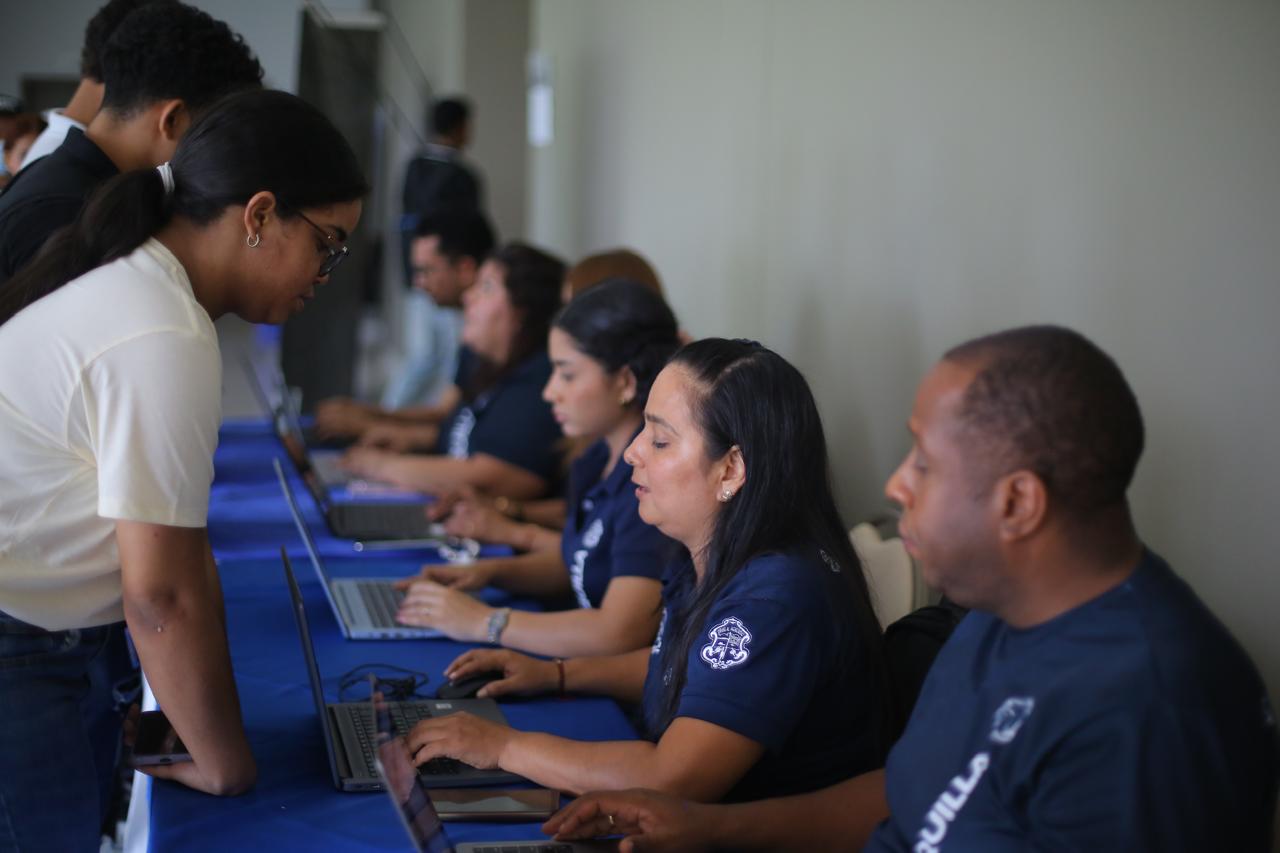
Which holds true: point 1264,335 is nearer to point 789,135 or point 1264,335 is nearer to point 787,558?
point 787,558

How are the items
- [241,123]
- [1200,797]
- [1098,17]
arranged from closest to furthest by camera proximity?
[1200,797]
[241,123]
[1098,17]

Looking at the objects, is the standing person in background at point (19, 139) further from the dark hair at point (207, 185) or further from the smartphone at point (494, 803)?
the smartphone at point (494, 803)

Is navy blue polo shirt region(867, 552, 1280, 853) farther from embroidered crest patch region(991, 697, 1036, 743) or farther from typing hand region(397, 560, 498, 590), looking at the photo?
typing hand region(397, 560, 498, 590)

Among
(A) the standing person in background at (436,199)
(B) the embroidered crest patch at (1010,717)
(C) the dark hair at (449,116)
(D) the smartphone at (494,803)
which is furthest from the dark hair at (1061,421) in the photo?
(C) the dark hair at (449,116)

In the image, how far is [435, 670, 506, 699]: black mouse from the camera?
1.71 meters

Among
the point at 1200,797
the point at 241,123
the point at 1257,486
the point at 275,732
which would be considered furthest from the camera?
the point at 1257,486

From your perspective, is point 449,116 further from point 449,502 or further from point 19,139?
point 449,502

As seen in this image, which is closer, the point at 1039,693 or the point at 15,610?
the point at 1039,693

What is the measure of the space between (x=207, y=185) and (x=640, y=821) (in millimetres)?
830

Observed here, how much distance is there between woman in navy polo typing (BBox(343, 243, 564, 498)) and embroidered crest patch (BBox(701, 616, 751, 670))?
1735 mm

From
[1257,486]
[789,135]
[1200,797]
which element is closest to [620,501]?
[1257,486]

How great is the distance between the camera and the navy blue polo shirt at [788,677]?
135cm

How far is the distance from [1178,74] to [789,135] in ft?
4.77

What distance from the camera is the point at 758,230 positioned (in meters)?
3.40
